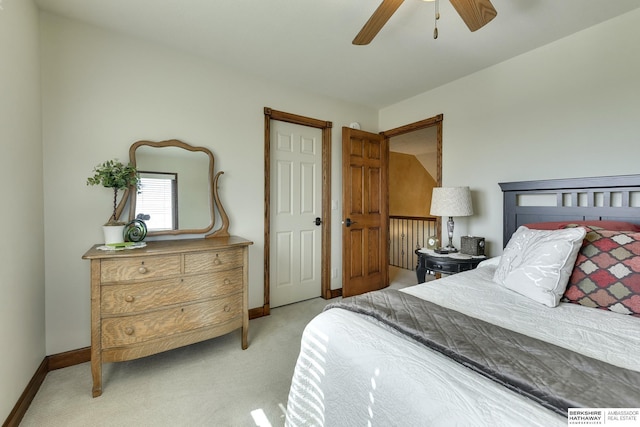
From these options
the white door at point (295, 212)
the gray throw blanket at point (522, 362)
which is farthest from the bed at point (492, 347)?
the white door at point (295, 212)

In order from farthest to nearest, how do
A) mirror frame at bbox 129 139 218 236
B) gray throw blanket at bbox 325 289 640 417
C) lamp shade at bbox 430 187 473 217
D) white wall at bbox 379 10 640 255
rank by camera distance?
lamp shade at bbox 430 187 473 217 < mirror frame at bbox 129 139 218 236 < white wall at bbox 379 10 640 255 < gray throw blanket at bbox 325 289 640 417

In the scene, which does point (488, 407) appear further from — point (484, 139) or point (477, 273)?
point (484, 139)

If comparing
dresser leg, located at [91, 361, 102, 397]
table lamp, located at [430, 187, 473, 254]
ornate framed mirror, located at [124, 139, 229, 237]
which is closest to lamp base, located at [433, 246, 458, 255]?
table lamp, located at [430, 187, 473, 254]

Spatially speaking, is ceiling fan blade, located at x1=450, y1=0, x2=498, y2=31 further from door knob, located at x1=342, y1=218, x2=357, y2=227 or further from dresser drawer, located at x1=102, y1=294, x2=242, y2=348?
dresser drawer, located at x1=102, y1=294, x2=242, y2=348

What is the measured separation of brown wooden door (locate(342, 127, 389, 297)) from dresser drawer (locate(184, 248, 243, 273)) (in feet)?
4.87

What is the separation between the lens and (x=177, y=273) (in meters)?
1.94

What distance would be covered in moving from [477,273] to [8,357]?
2708 millimetres

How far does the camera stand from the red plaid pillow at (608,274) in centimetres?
126

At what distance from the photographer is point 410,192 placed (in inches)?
256

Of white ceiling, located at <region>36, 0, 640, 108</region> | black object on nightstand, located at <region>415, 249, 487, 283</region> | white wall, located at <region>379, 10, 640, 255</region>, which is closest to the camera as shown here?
white ceiling, located at <region>36, 0, 640, 108</region>

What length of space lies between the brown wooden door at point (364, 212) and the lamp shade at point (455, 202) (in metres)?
1.04

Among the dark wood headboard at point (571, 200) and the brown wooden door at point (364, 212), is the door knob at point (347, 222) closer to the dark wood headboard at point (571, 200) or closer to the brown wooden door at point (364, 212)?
the brown wooden door at point (364, 212)

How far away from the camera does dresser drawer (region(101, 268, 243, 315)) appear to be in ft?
5.73

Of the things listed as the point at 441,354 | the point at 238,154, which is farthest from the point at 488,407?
the point at 238,154
